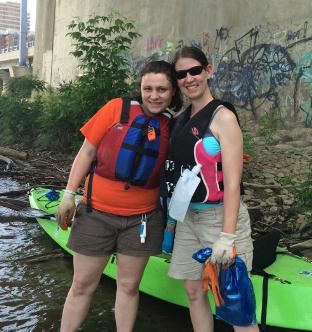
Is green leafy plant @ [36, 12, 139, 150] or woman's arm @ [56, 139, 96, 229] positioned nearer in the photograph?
woman's arm @ [56, 139, 96, 229]

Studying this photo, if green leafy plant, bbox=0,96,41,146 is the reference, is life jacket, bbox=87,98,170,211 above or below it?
above

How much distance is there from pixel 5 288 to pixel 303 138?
7.51 meters

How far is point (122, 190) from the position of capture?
2.84 m

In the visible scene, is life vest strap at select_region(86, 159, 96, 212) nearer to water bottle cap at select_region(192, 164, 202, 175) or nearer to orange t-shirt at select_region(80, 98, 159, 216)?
orange t-shirt at select_region(80, 98, 159, 216)

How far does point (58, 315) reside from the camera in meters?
3.90

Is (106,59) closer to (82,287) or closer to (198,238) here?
(82,287)

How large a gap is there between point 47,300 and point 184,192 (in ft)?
7.22

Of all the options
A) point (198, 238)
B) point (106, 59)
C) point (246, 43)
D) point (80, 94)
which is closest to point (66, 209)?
point (198, 238)

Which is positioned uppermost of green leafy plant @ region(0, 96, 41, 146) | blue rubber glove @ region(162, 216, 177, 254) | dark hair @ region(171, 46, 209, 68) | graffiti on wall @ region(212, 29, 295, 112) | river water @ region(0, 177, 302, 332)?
graffiti on wall @ region(212, 29, 295, 112)

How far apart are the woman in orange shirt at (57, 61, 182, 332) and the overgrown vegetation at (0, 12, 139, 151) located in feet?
23.8

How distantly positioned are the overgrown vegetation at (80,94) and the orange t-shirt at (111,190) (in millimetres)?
7253

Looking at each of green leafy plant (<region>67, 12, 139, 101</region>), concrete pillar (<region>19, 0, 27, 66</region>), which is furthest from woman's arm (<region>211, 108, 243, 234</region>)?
concrete pillar (<region>19, 0, 27, 66</region>)

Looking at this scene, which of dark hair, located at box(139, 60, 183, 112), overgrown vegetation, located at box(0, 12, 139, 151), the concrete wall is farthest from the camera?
the concrete wall

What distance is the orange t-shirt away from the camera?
279 cm
